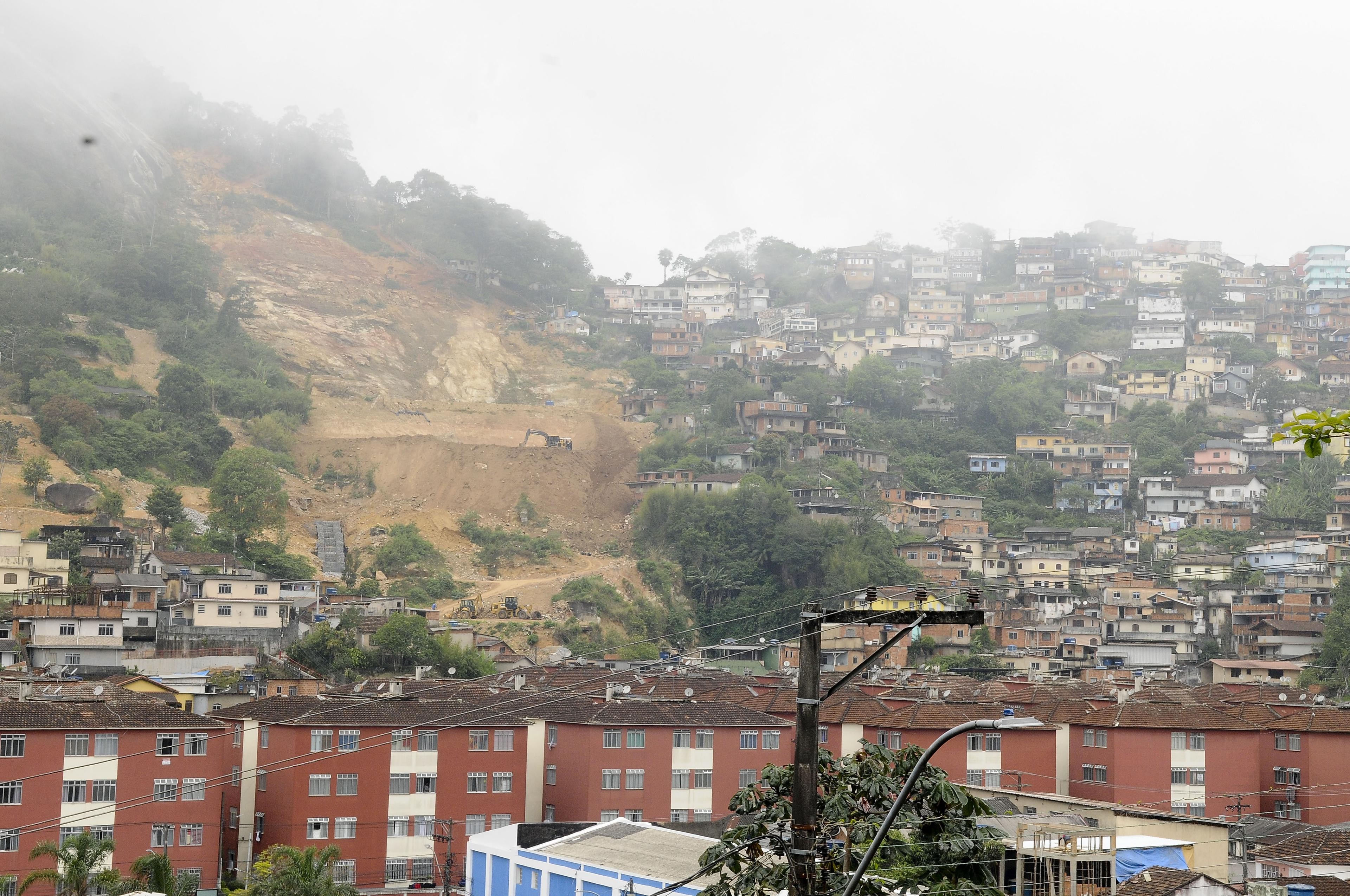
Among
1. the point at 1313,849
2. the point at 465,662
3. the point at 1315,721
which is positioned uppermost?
the point at 1315,721

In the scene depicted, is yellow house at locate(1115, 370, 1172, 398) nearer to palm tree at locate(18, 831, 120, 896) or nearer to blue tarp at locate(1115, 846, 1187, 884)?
blue tarp at locate(1115, 846, 1187, 884)

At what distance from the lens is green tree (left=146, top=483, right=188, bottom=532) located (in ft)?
221

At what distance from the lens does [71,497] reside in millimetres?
69125

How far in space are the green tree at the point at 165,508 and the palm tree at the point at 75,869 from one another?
40.7 m

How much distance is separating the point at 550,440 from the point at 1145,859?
2847 inches

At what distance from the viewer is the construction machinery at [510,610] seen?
67.5 meters

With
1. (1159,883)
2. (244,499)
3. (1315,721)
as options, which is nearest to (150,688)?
(244,499)

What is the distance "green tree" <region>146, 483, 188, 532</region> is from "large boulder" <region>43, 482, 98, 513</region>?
286 centimetres

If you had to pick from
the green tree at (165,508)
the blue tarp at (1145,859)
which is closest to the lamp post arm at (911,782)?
the blue tarp at (1145,859)

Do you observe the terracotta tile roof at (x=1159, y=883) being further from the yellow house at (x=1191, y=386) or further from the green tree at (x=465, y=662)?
the yellow house at (x=1191, y=386)

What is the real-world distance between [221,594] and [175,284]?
161 ft

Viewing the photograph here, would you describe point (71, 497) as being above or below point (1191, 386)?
below

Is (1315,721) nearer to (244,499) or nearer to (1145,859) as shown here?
(1145,859)

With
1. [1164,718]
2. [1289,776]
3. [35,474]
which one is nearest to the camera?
[1164,718]
